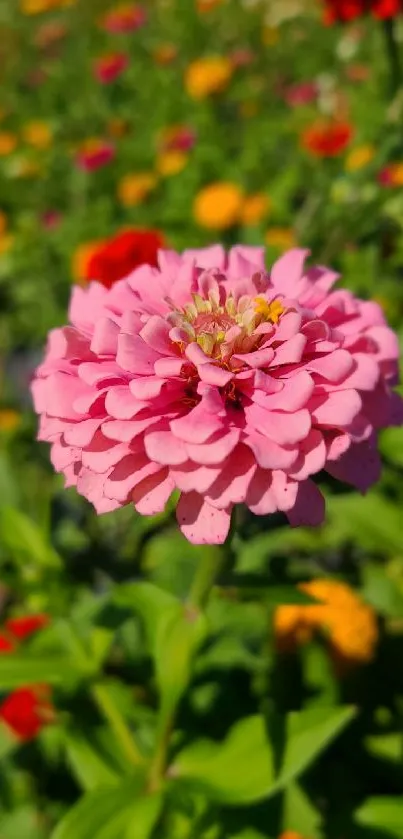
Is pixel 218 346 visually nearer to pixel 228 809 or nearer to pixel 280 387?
pixel 280 387

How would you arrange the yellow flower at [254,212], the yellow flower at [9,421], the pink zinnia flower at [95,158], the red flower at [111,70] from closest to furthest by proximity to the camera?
the yellow flower at [9,421], the yellow flower at [254,212], the pink zinnia flower at [95,158], the red flower at [111,70]

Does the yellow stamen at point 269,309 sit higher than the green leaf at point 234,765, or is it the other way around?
the yellow stamen at point 269,309

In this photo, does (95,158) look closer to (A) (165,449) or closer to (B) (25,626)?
(B) (25,626)

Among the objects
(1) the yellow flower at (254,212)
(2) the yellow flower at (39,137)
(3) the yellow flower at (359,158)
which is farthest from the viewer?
(2) the yellow flower at (39,137)

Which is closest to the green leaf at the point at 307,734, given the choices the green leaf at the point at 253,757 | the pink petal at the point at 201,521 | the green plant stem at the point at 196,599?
the green leaf at the point at 253,757

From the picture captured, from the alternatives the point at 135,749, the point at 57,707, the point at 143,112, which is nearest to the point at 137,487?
the point at 135,749

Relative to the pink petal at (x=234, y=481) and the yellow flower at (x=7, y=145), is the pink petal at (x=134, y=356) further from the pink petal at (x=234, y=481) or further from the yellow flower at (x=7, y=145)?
the yellow flower at (x=7, y=145)
